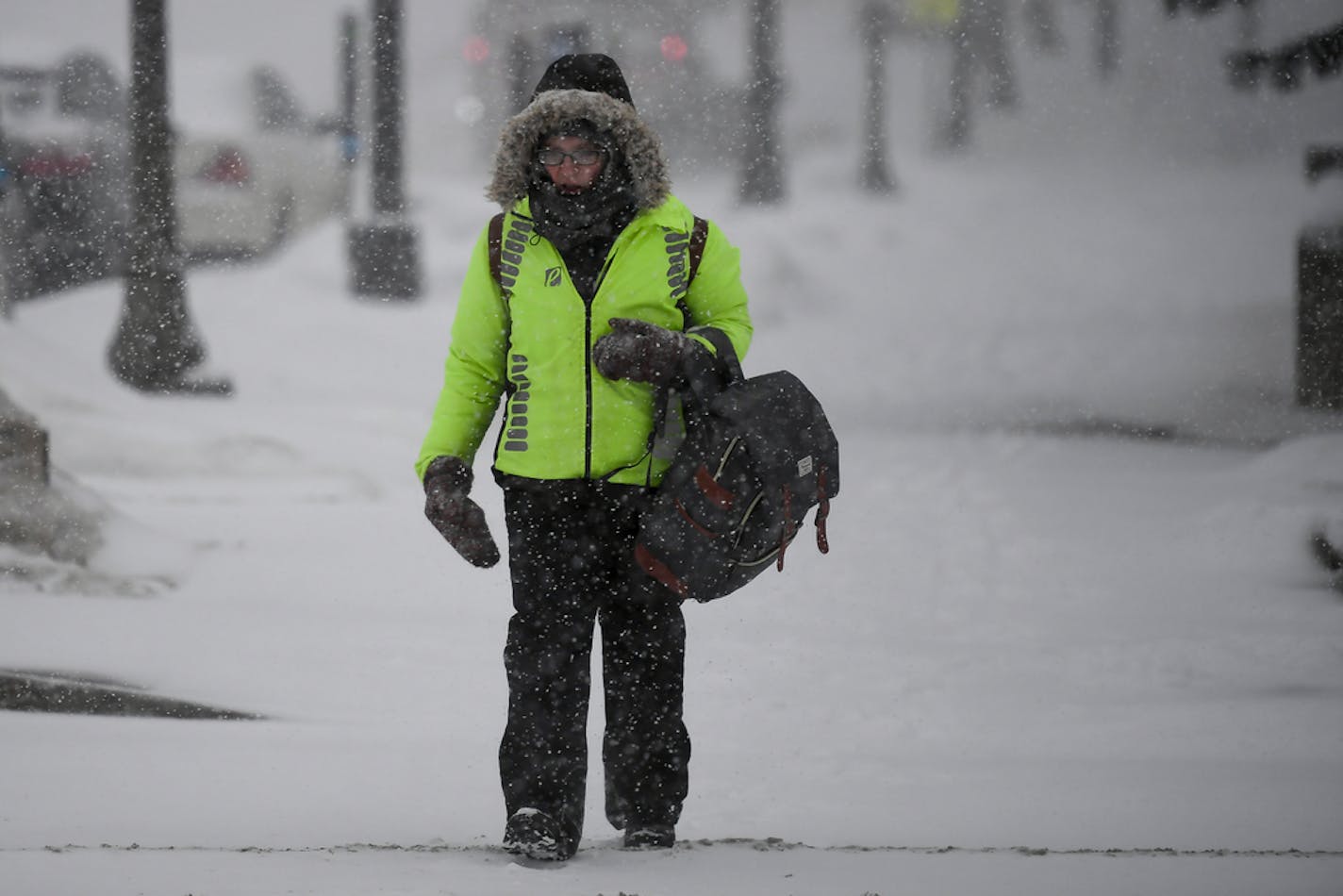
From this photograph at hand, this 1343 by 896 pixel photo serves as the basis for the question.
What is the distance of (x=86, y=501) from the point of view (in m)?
6.27

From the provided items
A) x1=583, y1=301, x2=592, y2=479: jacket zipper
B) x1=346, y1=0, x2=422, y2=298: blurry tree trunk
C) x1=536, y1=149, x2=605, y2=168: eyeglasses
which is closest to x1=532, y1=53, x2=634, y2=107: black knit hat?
x1=536, y1=149, x2=605, y2=168: eyeglasses

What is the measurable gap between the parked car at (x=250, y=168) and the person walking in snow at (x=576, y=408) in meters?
9.32

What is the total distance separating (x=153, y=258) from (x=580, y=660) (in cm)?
697

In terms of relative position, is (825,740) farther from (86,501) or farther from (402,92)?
(402,92)

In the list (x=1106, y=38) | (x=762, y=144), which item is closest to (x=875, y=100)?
(x=762, y=144)

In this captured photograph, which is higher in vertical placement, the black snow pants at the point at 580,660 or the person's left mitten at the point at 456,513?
the person's left mitten at the point at 456,513

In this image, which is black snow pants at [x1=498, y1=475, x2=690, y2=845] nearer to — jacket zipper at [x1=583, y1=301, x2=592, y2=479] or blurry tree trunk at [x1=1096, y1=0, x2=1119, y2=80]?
jacket zipper at [x1=583, y1=301, x2=592, y2=479]

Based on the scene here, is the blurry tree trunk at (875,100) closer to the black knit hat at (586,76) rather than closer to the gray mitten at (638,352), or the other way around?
the black knit hat at (586,76)

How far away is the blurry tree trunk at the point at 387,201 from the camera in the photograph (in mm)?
10633

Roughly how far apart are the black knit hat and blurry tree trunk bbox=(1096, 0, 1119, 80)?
15283 millimetres

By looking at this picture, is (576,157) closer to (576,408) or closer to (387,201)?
(576,408)

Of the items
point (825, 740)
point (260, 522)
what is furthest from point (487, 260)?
point (260, 522)

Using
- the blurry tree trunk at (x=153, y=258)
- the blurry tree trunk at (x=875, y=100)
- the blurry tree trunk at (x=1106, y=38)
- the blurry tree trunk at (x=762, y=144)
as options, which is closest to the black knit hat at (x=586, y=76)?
the blurry tree trunk at (x=153, y=258)

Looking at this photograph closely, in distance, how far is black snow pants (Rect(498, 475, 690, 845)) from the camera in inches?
133
